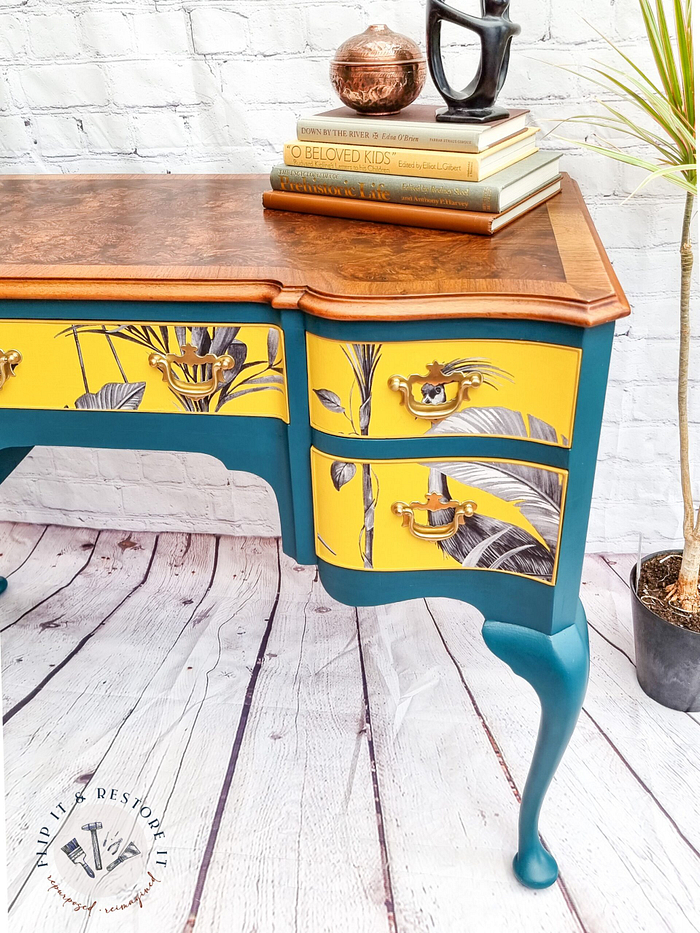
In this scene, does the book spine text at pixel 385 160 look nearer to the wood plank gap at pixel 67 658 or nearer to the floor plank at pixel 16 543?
the wood plank gap at pixel 67 658

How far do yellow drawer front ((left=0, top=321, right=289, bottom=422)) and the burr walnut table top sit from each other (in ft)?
0.16

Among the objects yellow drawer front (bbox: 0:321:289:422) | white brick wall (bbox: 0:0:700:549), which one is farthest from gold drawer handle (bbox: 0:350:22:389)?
white brick wall (bbox: 0:0:700:549)

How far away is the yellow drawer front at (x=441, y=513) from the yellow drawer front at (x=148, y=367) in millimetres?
112

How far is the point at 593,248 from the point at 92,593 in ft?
4.12

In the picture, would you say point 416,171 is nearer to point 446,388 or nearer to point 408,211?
point 408,211

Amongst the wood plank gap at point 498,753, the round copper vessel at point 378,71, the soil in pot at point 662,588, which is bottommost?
the wood plank gap at point 498,753

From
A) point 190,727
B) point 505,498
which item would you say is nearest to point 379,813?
point 190,727

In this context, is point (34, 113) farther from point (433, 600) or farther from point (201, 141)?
point (433, 600)

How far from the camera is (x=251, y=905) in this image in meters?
1.02

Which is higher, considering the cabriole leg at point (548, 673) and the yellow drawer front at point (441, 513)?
the yellow drawer front at point (441, 513)

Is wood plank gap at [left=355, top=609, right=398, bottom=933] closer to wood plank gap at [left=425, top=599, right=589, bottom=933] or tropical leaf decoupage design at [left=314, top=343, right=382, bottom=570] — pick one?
wood plank gap at [left=425, top=599, right=589, bottom=933]

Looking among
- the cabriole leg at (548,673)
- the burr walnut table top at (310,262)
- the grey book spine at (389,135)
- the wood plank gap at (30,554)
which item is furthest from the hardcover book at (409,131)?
the wood plank gap at (30,554)

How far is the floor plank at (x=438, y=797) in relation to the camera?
102 centimetres

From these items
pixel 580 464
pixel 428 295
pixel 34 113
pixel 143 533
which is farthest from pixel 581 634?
pixel 34 113
